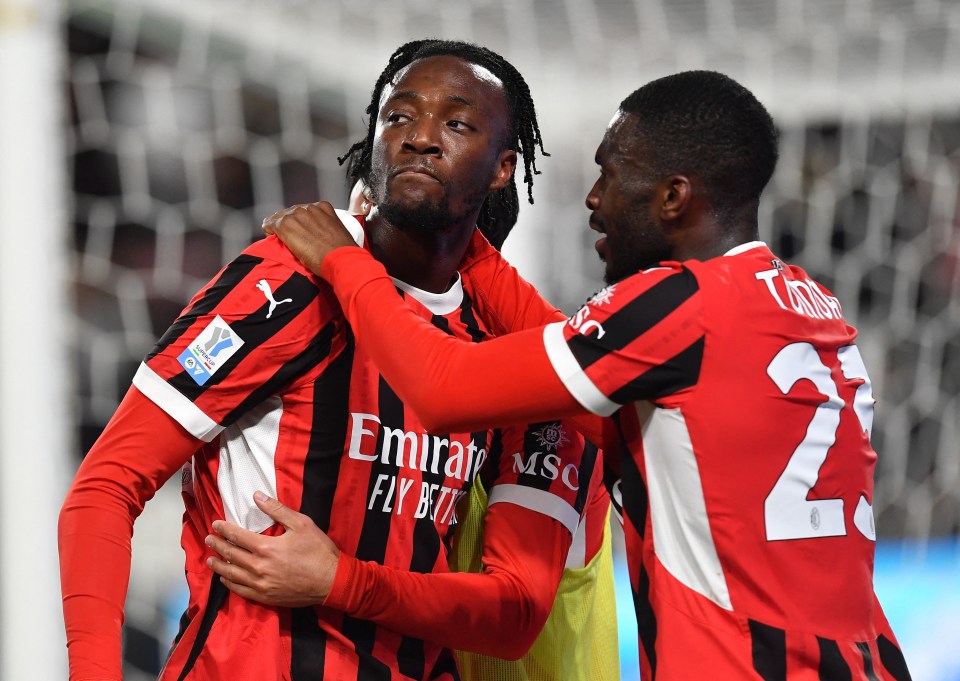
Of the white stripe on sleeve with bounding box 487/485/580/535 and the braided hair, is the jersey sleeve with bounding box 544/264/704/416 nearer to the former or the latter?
the white stripe on sleeve with bounding box 487/485/580/535

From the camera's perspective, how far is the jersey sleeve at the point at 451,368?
58.7 inches

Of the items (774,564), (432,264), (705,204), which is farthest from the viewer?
(432,264)

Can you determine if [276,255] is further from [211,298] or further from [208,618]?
[208,618]

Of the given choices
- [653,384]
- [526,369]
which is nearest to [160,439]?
[526,369]

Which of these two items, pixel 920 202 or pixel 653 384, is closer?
pixel 653 384

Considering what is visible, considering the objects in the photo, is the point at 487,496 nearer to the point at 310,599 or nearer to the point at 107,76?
the point at 310,599

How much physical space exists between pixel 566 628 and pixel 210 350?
0.88m

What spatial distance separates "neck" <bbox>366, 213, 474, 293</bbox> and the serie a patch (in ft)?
1.08

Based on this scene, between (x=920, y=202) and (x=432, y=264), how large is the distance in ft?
10.1

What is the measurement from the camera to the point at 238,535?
5.13ft

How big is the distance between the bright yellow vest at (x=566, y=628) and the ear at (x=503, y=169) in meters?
0.49

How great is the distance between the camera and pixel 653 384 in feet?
4.87

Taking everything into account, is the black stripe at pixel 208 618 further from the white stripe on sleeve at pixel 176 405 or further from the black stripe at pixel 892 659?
the black stripe at pixel 892 659

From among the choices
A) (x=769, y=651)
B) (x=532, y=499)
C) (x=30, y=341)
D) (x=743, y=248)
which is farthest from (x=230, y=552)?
(x=30, y=341)
